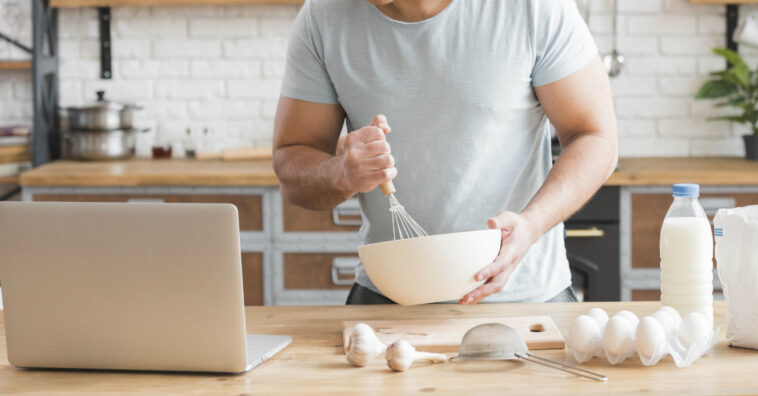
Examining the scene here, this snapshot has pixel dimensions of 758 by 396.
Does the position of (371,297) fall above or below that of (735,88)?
below

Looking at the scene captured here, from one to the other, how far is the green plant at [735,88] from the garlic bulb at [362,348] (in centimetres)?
273

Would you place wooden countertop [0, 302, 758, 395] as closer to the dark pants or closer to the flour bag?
the flour bag

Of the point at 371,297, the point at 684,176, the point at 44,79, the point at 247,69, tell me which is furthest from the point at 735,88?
the point at 44,79

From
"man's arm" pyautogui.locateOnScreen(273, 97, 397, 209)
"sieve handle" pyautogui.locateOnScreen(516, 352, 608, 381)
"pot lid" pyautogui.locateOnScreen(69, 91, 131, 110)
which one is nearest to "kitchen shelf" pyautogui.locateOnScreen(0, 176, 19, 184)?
"pot lid" pyautogui.locateOnScreen(69, 91, 131, 110)

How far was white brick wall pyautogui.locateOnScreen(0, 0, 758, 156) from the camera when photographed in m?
3.79

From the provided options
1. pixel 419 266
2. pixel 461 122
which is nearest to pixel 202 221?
pixel 419 266

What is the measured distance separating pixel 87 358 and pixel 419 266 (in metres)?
0.48

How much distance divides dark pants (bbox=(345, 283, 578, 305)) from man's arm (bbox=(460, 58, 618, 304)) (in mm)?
221

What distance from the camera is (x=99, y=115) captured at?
366 centimetres

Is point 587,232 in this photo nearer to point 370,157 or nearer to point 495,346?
point 370,157

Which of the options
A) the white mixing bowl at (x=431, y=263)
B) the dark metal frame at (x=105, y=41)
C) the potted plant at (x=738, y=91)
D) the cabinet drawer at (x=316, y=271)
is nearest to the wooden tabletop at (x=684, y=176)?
the potted plant at (x=738, y=91)

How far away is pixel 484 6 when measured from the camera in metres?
1.82

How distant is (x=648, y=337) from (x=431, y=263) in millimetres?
326

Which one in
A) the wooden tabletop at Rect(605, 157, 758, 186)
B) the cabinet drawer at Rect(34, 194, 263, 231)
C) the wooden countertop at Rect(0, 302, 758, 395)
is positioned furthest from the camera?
the cabinet drawer at Rect(34, 194, 263, 231)
